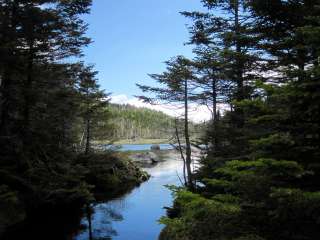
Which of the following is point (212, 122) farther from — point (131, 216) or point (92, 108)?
point (92, 108)

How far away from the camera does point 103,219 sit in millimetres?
19328

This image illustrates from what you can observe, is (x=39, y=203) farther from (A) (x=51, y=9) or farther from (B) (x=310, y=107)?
(B) (x=310, y=107)

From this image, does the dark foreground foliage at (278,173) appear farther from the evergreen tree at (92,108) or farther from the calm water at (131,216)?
the evergreen tree at (92,108)

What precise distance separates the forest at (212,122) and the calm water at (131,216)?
78 centimetres

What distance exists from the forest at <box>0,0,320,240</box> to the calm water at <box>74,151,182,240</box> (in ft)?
2.56

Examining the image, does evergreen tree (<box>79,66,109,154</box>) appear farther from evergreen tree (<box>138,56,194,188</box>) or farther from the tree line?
the tree line

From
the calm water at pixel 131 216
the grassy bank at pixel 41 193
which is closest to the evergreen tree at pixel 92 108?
the calm water at pixel 131 216

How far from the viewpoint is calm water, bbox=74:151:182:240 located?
53.8 feet

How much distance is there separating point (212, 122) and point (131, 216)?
711 centimetres

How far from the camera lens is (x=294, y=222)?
5.90 m

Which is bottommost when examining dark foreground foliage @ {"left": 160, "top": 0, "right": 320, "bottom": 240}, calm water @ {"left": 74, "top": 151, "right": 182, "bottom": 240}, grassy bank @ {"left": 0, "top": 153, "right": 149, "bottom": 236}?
calm water @ {"left": 74, "top": 151, "right": 182, "bottom": 240}

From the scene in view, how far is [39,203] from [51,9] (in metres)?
9.49

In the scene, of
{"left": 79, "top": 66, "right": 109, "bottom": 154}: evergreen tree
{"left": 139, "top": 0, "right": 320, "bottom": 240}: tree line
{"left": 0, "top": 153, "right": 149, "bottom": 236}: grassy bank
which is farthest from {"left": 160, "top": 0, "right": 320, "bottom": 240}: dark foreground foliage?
{"left": 79, "top": 66, "right": 109, "bottom": 154}: evergreen tree

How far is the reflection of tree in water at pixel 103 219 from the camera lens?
644 inches
